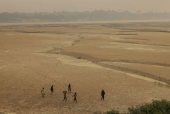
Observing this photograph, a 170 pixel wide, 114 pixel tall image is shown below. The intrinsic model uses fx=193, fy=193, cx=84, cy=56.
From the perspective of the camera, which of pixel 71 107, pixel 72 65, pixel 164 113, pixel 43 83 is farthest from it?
pixel 72 65

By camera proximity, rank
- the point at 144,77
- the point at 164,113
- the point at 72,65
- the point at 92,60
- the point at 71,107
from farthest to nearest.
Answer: the point at 92,60 → the point at 72,65 → the point at 144,77 → the point at 71,107 → the point at 164,113

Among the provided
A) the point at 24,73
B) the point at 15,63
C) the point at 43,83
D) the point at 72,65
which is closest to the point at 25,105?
the point at 43,83

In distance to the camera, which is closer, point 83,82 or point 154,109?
point 154,109

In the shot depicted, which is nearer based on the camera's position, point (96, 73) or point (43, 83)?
point (43, 83)

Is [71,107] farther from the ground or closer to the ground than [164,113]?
closer to the ground

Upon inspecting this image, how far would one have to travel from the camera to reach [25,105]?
1347 cm

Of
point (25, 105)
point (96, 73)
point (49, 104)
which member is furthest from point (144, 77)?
point (25, 105)

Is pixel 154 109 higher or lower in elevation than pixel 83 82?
higher

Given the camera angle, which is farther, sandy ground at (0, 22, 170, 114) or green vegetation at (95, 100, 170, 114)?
sandy ground at (0, 22, 170, 114)

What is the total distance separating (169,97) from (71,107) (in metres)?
7.56

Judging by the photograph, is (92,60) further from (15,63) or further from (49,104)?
(49,104)

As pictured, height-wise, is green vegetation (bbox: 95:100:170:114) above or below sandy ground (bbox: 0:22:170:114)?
above

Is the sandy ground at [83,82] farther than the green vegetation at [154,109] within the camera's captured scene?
Yes

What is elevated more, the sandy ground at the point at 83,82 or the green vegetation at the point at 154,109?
the green vegetation at the point at 154,109
